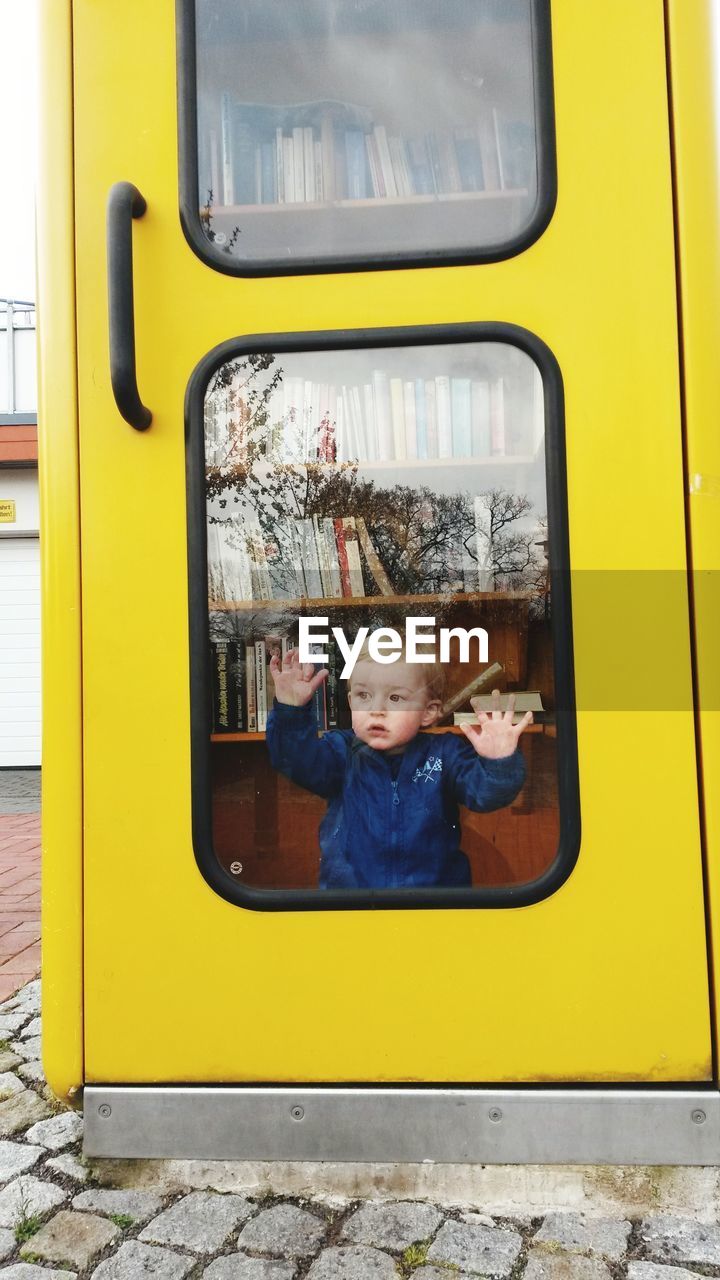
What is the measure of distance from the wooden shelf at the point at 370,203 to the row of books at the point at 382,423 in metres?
0.34

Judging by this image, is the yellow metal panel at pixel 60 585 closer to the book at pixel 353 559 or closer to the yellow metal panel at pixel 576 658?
the yellow metal panel at pixel 576 658

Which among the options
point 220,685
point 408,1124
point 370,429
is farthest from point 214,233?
point 408,1124

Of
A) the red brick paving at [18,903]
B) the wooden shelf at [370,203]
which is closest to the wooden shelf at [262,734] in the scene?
the wooden shelf at [370,203]

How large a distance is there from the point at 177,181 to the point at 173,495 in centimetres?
64

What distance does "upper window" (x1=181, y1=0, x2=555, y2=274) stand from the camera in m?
1.80

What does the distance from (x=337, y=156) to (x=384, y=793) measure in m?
1.33

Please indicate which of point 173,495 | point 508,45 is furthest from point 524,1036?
point 508,45

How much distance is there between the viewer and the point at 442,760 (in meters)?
1.93

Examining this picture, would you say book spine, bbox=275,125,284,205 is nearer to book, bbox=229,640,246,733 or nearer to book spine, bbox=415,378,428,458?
book spine, bbox=415,378,428,458

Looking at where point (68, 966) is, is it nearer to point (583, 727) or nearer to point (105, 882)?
point (105, 882)

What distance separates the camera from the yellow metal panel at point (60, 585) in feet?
6.04

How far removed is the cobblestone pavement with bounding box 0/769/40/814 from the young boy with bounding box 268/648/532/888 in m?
5.71

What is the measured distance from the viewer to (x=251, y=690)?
189cm

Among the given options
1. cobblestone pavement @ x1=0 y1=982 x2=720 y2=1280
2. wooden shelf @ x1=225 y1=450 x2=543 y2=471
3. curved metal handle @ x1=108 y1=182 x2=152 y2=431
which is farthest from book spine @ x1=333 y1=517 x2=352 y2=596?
cobblestone pavement @ x1=0 y1=982 x2=720 y2=1280
